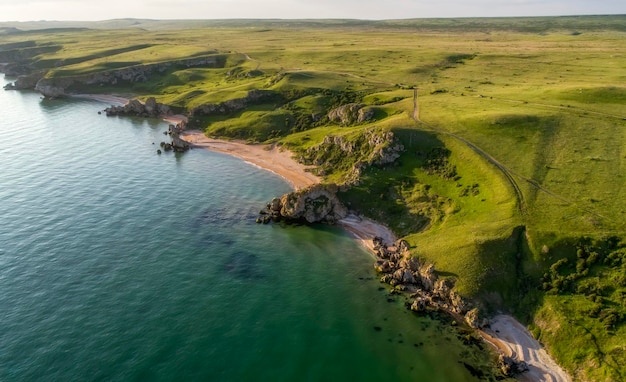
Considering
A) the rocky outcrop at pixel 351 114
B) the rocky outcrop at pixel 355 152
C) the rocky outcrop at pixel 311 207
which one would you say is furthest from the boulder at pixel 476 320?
the rocky outcrop at pixel 351 114

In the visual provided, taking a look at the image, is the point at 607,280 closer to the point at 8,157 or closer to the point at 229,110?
the point at 229,110

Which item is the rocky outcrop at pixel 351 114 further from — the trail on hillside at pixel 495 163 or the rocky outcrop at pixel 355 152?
the trail on hillside at pixel 495 163

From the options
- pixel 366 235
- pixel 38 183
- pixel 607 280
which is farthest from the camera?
pixel 38 183

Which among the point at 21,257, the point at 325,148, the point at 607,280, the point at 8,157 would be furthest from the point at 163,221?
the point at 607,280

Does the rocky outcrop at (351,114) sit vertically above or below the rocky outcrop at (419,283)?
above

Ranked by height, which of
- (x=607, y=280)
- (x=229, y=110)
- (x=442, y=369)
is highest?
(x=229, y=110)

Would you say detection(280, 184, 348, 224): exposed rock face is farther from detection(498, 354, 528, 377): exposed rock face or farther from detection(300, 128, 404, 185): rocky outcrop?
detection(498, 354, 528, 377): exposed rock face
